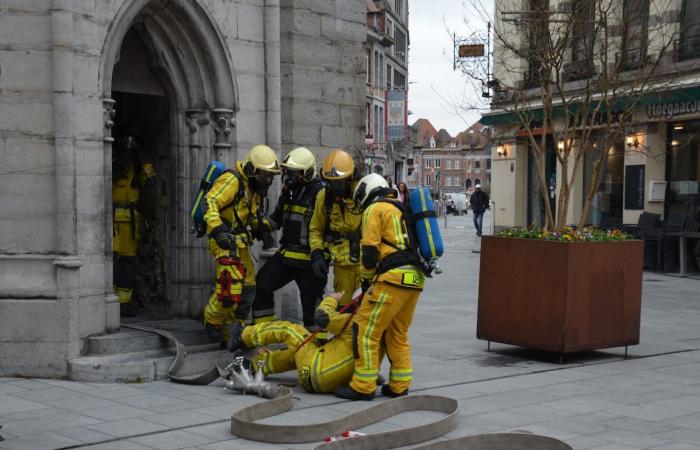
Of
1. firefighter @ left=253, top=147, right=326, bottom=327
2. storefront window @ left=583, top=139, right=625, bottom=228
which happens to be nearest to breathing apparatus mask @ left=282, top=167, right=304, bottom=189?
firefighter @ left=253, top=147, right=326, bottom=327

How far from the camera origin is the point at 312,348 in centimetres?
745

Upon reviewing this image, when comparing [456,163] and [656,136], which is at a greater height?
[456,163]

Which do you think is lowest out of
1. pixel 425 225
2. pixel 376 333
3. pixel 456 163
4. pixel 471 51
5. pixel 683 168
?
pixel 376 333

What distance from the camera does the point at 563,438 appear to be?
20.2 feet

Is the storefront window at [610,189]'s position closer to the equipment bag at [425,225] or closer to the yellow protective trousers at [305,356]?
the equipment bag at [425,225]

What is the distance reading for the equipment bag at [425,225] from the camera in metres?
7.23

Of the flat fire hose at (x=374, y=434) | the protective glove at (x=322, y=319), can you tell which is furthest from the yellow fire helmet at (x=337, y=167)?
the flat fire hose at (x=374, y=434)

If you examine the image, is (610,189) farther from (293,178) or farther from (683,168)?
(293,178)

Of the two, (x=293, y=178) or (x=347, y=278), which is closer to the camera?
(x=347, y=278)

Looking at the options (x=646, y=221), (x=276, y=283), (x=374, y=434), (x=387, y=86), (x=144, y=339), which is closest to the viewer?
(x=374, y=434)

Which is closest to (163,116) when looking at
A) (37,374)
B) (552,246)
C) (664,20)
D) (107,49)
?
(107,49)

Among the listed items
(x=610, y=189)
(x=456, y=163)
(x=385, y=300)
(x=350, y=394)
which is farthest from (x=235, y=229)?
(x=456, y=163)

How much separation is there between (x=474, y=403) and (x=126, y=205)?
4594mm

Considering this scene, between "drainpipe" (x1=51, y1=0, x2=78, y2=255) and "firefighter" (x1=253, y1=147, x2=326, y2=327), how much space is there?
5.70 ft
